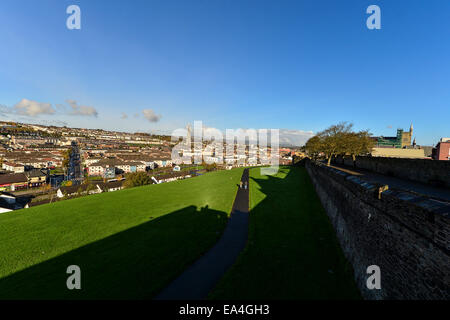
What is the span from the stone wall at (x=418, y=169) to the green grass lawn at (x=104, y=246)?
45.1 ft

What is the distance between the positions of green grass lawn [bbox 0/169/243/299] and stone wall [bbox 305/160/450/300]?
8.21 m

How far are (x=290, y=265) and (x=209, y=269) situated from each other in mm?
→ 4127

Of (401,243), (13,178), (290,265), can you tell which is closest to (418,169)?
(401,243)

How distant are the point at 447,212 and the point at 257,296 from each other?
637 centimetres

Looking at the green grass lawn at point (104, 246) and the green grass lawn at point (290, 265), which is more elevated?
the green grass lawn at point (290, 265)

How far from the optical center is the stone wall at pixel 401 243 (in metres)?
3.55

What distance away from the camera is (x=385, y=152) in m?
35.3

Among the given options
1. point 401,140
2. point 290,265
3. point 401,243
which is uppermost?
point 401,140

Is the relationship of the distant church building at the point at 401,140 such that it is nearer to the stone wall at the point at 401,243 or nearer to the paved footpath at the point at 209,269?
the paved footpath at the point at 209,269

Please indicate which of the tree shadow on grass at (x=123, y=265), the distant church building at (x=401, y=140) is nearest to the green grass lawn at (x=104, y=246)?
the tree shadow on grass at (x=123, y=265)

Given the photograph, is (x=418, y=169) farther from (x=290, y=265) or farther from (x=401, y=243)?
(x=290, y=265)

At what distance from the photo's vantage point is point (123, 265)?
364 inches
